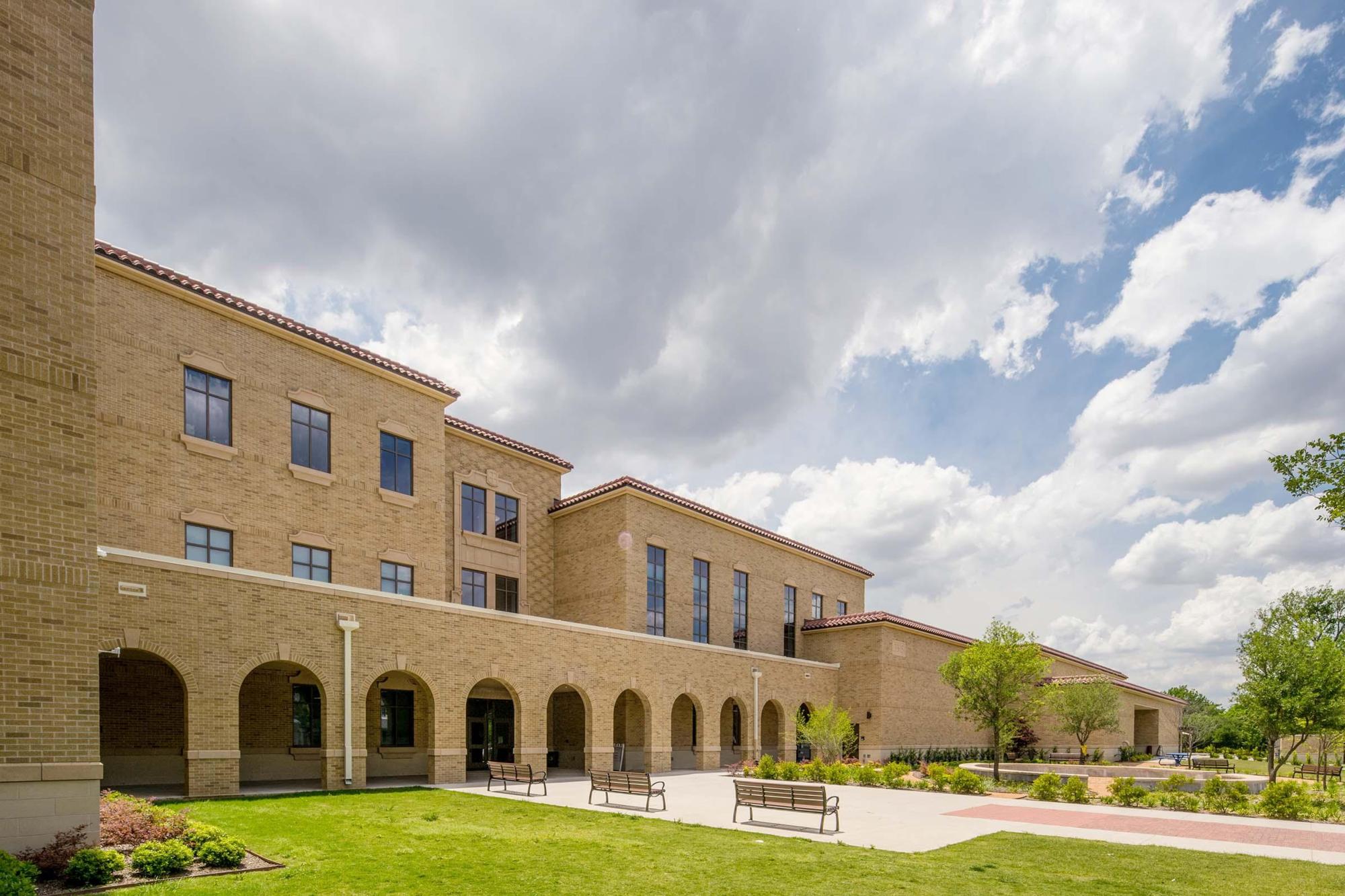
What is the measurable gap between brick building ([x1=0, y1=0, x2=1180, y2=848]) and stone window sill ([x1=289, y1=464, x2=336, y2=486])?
0.07m

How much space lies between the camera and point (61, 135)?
1131cm

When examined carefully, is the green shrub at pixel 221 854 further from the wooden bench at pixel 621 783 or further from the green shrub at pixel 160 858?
the wooden bench at pixel 621 783

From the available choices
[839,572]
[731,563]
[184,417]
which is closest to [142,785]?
[184,417]

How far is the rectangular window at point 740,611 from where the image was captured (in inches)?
1523

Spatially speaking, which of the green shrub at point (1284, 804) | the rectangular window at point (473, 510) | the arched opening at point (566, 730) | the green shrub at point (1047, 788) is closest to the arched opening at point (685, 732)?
the arched opening at point (566, 730)

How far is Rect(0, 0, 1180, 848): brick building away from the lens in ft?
34.5

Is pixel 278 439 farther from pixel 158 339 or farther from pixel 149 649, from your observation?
pixel 149 649

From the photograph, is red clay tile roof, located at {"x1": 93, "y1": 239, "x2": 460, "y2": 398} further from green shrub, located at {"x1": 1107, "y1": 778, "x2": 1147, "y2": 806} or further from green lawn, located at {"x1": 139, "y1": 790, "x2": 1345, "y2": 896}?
green shrub, located at {"x1": 1107, "y1": 778, "x2": 1147, "y2": 806}

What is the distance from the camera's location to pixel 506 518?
3162cm

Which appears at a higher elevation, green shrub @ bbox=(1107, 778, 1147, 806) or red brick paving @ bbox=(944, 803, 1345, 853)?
red brick paving @ bbox=(944, 803, 1345, 853)

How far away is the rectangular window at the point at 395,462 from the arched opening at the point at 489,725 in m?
7.23

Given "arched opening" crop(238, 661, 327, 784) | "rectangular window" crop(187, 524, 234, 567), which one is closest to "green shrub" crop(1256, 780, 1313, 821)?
"arched opening" crop(238, 661, 327, 784)

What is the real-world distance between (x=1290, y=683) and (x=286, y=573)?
1185 inches

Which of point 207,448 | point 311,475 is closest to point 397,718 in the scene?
point 311,475
